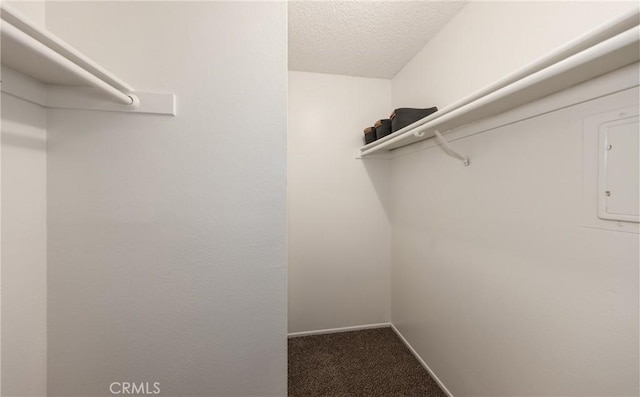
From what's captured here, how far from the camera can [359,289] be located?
6.51 ft

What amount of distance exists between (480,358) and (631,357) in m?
0.59

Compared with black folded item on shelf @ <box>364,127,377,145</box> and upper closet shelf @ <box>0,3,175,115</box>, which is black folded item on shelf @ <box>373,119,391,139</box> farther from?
upper closet shelf @ <box>0,3,175,115</box>

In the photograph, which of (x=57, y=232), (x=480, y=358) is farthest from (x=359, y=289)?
(x=57, y=232)

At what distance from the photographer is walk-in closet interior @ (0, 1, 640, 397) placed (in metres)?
0.65

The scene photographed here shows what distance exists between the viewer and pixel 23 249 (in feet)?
2.22

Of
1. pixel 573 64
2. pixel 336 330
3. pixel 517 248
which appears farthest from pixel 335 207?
pixel 573 64

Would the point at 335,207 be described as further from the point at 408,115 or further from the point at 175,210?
the point at 175,210

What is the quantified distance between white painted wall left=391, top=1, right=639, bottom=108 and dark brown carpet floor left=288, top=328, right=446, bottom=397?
176 cm

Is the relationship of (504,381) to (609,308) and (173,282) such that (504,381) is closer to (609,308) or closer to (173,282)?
(609,308)

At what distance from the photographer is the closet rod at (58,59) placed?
42 cm

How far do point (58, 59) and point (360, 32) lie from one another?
1.47 m

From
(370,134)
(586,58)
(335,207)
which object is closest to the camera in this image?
(586,58)

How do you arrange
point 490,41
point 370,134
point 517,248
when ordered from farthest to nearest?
point 370,134 → point 490,41 → point 517,248

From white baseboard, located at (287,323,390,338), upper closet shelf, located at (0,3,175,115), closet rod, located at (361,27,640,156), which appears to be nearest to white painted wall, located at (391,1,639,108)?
closet rod, located at (361,27,640,156)
